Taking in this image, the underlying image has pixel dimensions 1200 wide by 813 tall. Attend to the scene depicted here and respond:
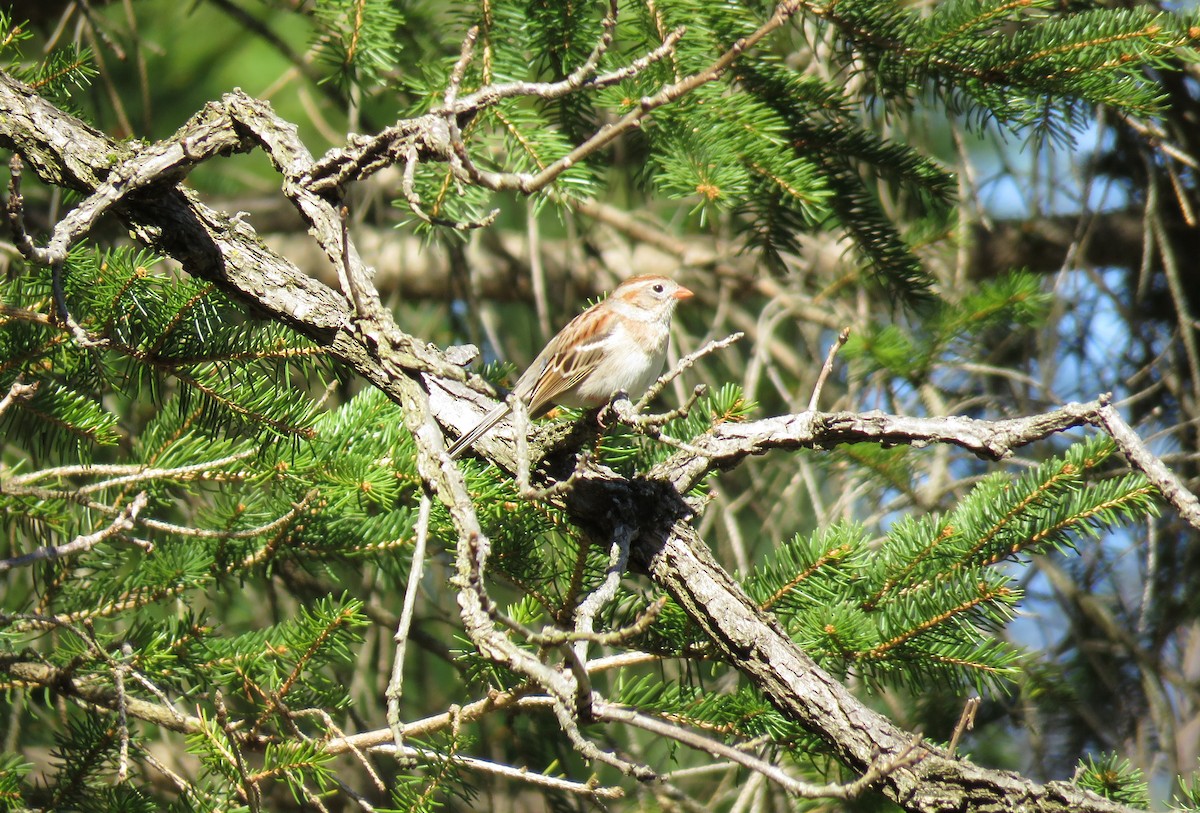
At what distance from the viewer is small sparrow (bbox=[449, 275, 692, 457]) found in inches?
139

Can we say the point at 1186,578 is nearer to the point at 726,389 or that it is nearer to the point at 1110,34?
the point at 1110,34

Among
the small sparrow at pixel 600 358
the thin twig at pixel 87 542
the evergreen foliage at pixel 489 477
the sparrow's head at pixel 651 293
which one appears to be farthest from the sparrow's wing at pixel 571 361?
the thin twig at pixel 87 542

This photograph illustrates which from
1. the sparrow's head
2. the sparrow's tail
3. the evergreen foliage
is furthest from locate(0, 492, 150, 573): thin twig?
the sparrow's head

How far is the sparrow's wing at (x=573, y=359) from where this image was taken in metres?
3.55

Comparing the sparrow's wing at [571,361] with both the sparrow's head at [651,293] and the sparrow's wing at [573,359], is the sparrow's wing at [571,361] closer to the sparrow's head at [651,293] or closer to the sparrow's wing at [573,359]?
the sparrow's wing at [573,359]

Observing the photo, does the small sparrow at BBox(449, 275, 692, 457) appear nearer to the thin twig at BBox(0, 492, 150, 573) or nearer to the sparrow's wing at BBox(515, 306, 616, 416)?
the sparrow's wing at BBox(515, 306, 616, 416)

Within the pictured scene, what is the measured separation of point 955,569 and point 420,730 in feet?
4.22

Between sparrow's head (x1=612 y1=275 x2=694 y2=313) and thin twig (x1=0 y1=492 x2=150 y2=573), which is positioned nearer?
thin twig (x1=0 y1=492 x2=150 y2=573)

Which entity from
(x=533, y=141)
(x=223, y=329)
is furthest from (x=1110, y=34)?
(x=223, y=329)

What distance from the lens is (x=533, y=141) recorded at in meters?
2.93

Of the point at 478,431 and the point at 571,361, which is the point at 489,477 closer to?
the point at 478,431

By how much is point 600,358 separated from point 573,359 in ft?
0.34

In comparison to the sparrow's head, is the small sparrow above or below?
below

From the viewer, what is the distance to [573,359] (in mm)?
3590
